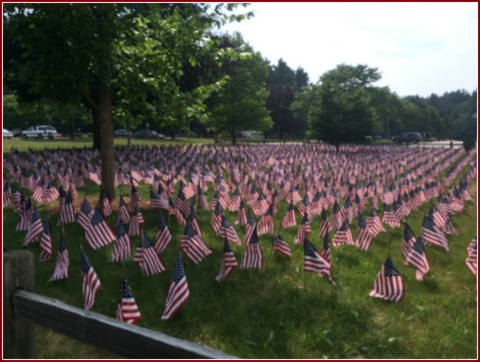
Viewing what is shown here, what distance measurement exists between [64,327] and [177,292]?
2.73m

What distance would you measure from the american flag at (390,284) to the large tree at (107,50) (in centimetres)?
616

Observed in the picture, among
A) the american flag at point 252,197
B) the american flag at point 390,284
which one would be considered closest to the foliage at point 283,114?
the american flag at point 252,197

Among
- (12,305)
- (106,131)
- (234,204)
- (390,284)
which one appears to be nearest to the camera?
(12,305)

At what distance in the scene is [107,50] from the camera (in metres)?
8.61

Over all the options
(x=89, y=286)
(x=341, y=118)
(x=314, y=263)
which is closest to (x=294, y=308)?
(x=314, y=263)

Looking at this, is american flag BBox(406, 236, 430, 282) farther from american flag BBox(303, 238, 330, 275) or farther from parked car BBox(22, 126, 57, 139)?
parked car BBox(22, 126, 57, 139)

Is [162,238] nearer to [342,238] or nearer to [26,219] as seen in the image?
[26,219]

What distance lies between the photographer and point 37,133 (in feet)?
181

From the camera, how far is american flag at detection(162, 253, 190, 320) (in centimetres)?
541

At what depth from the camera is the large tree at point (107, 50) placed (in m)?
8.67

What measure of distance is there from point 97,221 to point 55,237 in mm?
1894

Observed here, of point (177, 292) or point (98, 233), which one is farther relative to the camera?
point (98, 233)

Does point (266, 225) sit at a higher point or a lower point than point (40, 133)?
lower

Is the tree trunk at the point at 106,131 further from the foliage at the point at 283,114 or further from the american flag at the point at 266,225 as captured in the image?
the foliage at the point at 283,114
